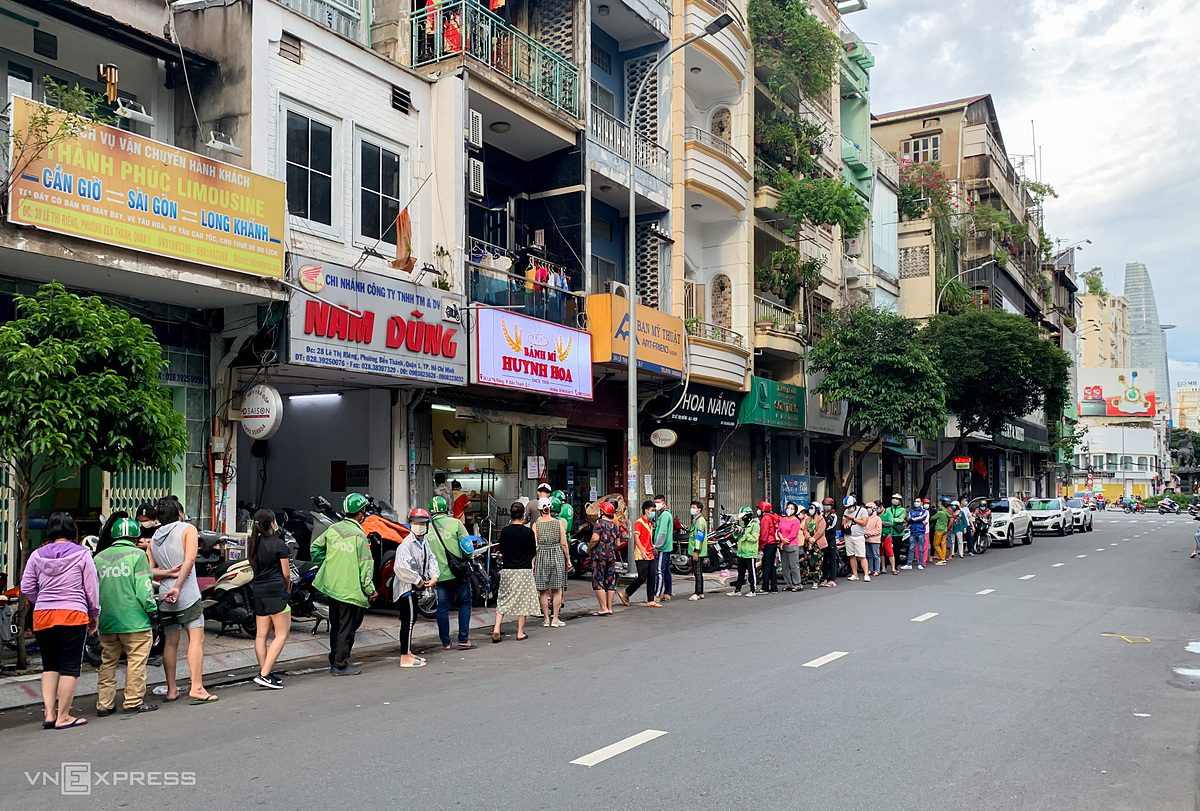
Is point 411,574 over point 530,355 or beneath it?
beneath

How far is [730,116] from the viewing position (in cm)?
2798

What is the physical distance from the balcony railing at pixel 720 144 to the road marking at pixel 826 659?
17305mm

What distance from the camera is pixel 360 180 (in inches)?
628

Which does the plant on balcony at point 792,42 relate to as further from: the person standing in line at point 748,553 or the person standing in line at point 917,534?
the person standing in line at point 748,553

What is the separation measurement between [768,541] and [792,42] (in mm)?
16527

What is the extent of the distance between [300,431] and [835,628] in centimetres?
A: 1030

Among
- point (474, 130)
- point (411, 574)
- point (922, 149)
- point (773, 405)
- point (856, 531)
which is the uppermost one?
point (922, 149)

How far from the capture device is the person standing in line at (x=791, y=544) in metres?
19.1

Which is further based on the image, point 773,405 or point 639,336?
point 773,405

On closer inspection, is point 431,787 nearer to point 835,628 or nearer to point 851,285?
point 835,628

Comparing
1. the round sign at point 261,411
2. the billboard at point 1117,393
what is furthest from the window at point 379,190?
the billboard at point 1117,393

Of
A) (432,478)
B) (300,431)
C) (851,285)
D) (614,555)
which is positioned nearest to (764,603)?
(614,555)

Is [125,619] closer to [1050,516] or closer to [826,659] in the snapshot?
[826,659]

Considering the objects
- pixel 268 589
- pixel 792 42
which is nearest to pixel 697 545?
pixel 268 589
